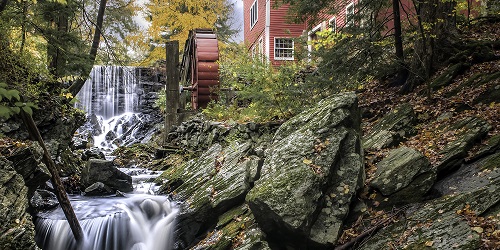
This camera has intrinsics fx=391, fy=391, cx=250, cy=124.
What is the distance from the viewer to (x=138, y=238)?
7.51 meters

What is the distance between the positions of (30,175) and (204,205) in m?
2.89

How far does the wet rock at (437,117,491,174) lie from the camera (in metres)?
5.20

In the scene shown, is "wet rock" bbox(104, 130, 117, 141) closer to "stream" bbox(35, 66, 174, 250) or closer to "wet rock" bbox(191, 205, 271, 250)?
"stream" bbox(35, 66, 174, 250)

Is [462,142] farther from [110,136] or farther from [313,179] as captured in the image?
[110,136]

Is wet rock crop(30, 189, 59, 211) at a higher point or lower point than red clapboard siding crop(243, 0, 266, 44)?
lower

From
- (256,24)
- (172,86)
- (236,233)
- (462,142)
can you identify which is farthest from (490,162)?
(256,24)

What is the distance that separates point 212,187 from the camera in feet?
23.8

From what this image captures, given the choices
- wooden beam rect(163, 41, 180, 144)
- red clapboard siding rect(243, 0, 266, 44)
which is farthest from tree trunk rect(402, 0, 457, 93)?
red clapboard siding rect(243, 0, 266, 44)

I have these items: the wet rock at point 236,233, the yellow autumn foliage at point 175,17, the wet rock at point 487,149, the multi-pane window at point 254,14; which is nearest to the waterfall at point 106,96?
the yellow autumn foliage at point 175,17

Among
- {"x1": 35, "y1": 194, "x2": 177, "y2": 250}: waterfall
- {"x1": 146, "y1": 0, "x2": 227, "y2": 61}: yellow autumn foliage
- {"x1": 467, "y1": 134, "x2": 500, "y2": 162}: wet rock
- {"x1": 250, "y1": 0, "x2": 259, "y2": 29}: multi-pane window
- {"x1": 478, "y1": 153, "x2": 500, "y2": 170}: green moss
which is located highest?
{"x1": 250, "y1": 0, "x2": 259, "y2": 29}: multi-pane window

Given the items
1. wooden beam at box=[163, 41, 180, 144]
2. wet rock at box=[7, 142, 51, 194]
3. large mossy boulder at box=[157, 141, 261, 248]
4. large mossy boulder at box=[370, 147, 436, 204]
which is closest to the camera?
large mossy boulder at box=[370, 147, 436, 204]

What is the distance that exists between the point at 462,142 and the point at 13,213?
247 inches

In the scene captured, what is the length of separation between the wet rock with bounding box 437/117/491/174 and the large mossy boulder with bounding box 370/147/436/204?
0.90ft

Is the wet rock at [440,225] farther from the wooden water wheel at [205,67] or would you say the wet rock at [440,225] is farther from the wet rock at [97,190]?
the wooden water wheel at [205,67]
